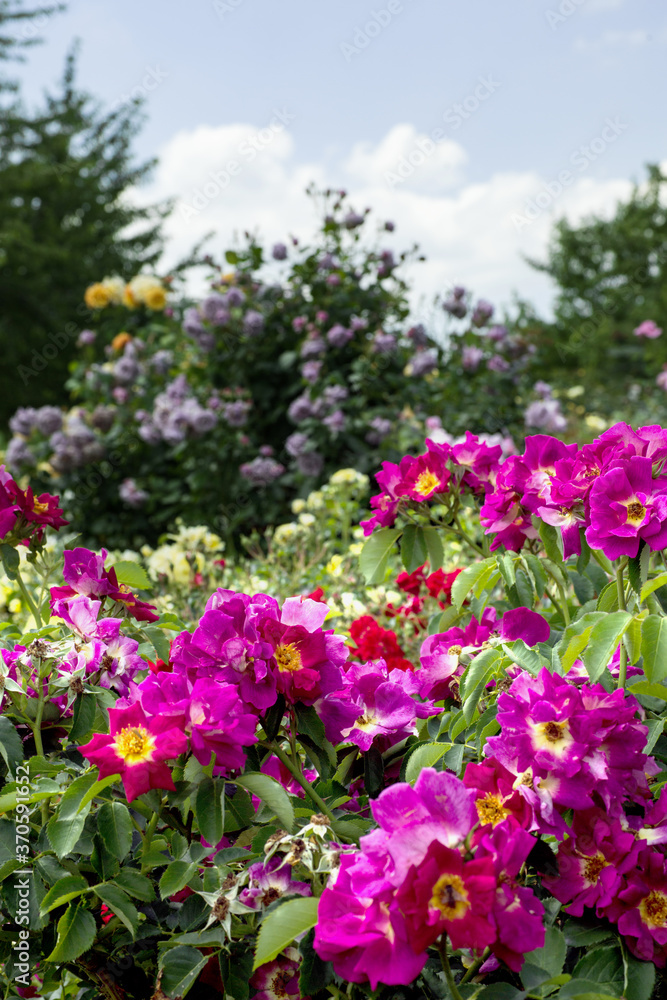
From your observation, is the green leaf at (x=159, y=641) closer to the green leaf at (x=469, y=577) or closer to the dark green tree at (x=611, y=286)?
the green leaf at (x=469, y=577)

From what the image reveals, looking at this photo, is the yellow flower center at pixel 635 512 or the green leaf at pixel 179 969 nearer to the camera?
the green leaf at pixel 179 969

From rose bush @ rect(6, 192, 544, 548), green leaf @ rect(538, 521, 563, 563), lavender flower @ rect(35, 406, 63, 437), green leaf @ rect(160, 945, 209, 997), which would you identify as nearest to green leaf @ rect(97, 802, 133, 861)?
green leaf @ rect(160, 945, 209, 997)

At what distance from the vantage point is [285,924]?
73 centimetres

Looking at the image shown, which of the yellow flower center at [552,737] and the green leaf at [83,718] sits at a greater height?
the yellow flower center at [552,737]

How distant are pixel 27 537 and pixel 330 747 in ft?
2.57

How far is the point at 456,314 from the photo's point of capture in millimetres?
5348

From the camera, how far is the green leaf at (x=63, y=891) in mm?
874

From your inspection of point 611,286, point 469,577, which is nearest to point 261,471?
point 469,577

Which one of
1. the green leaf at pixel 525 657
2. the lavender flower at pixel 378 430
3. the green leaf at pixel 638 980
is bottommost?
the green leaf at pixel 638 980

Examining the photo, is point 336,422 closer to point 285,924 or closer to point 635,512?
point 635,512

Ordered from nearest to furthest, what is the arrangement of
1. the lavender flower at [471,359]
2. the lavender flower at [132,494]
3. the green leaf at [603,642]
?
the green leaf at [603,642] < the lavender flower at [132,494] < the lavender flower at [471,359]

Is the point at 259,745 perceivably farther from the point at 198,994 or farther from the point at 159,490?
the point at 159,490

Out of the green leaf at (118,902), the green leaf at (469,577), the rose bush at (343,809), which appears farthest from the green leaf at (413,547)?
the green leaf at (118,902)

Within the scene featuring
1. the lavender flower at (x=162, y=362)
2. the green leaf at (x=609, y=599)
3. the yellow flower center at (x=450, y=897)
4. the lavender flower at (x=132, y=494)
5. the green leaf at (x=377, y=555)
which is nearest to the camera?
the yellow flower center at (x=450, y=897)
